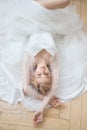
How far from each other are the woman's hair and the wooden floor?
0.37 feet

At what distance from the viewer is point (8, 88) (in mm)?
1594

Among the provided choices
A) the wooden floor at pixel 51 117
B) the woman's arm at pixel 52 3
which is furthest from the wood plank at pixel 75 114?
the woman's arm at pixel 52 3

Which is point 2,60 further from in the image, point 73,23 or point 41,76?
point 73,23

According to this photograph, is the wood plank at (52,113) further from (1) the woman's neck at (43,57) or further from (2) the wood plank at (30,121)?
(1) the woman's neck at (43,57)

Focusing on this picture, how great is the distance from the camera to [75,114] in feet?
5.05

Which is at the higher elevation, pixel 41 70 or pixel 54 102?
pixel 41 70

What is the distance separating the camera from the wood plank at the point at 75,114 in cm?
150

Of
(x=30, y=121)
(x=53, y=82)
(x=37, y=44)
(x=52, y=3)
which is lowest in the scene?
(x=30, y=121)

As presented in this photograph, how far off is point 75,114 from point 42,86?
0.24 m

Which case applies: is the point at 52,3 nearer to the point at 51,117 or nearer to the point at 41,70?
the point at 41,70

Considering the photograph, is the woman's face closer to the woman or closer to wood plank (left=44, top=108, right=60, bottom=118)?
the woman

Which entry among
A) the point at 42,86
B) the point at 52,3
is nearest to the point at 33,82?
the point at 42,86

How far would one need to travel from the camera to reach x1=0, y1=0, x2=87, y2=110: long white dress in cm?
160

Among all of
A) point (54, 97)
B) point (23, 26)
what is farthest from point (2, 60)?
point (54, 97)
